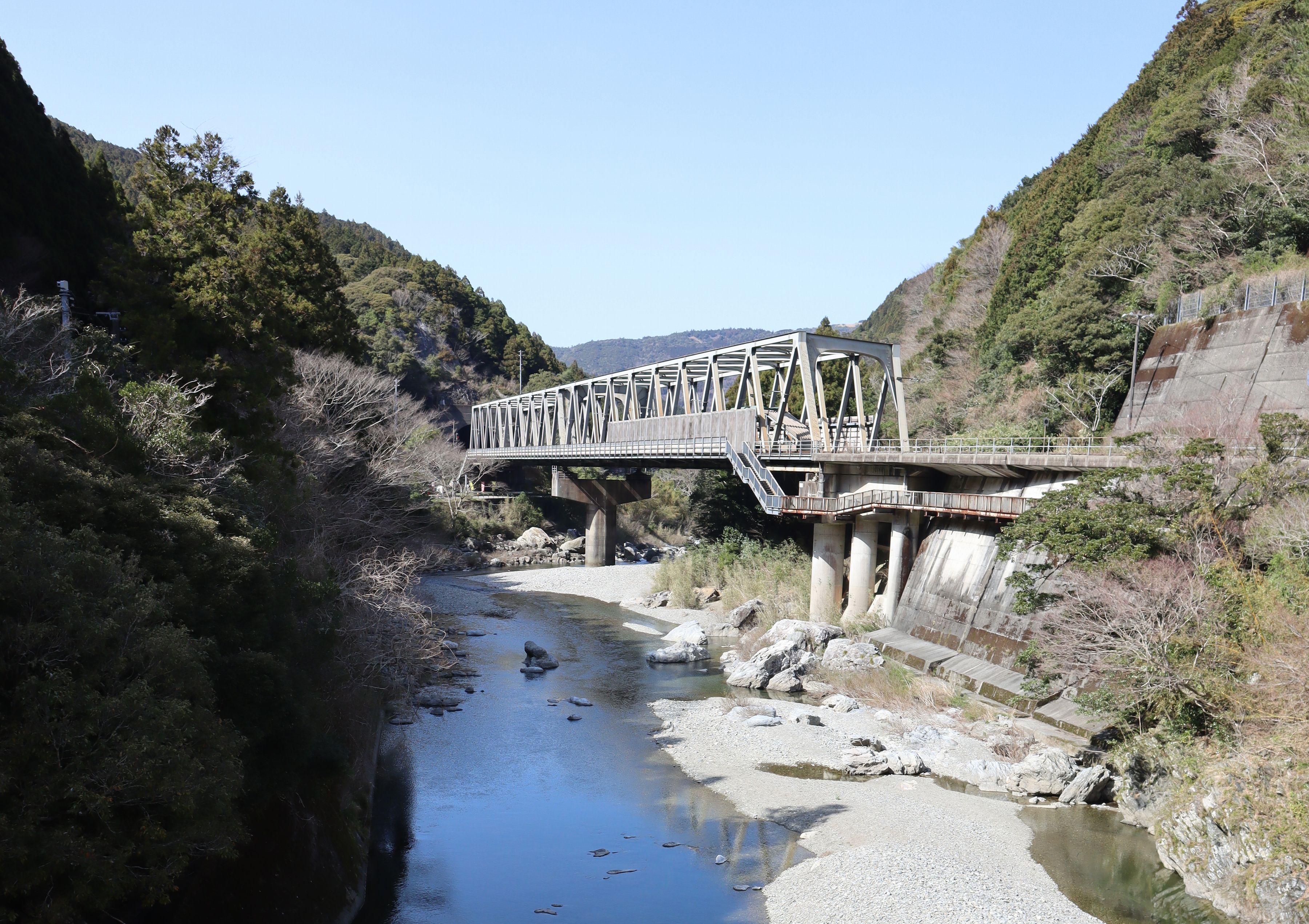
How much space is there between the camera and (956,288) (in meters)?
69.4

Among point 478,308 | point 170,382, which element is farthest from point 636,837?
point 478,308

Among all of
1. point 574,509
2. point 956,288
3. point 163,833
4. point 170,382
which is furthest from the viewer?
point 574,509

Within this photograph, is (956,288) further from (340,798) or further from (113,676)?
(113,676)

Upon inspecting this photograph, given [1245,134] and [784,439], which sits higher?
[1245,134]

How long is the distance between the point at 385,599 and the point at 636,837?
25.7 feet

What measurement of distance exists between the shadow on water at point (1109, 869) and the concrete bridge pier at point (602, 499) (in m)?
48.8

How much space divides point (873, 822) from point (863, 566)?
1831cm

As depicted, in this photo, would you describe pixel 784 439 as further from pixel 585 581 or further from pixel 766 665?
pixel 585 581

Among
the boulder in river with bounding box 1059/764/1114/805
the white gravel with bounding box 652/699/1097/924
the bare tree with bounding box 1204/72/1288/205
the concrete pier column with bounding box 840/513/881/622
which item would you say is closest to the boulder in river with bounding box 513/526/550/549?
the concrete pier column with bounding box 840/513/881/622

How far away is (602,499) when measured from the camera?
66.9 m

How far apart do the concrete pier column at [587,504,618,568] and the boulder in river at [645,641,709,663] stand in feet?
102

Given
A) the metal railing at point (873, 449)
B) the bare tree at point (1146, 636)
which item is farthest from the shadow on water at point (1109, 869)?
the metal railing at point (873, 449)

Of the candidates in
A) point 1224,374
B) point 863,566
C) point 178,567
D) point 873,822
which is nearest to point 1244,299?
point 1224,374

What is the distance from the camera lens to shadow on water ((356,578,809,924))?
1574 cm
